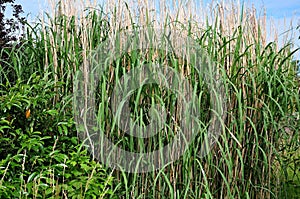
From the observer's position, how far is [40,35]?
372 cm

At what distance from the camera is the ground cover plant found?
2.87 m

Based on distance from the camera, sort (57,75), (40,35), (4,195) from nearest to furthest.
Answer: (4,195), (57,75), (40,35)

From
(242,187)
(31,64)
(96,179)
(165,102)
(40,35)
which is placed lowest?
(242,187)

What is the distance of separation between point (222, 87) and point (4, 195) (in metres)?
1.69

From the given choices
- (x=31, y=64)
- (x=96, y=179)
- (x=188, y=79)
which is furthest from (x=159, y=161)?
(x=31, y=64)

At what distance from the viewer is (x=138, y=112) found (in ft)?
10.0

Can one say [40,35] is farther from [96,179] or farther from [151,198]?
[151,198]

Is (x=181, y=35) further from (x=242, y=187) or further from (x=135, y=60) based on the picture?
(x=242, y=187)

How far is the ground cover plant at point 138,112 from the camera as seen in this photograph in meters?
2.87

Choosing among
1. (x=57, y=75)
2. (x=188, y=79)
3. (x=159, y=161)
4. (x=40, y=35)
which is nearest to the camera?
(x=159, y=161)

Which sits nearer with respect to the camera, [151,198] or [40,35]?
[151,198]

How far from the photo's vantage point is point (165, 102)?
307 centimetres

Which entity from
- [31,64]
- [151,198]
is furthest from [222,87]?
[31,64]

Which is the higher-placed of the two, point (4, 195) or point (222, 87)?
point (222, 87)
